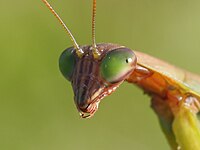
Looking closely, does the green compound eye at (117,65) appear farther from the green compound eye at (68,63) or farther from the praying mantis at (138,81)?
the green compound eye at (68,63)

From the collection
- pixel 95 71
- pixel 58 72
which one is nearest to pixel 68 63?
pixel 95 71

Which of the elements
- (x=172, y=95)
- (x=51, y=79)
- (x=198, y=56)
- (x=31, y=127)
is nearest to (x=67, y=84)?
(x=51, y=79)

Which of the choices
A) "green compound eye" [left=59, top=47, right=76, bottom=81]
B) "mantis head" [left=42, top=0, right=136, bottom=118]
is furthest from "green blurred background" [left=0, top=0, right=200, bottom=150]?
"mantis head" [left=42, top=0, right=136, bottom=118]

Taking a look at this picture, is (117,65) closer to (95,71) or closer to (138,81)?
(95,71)

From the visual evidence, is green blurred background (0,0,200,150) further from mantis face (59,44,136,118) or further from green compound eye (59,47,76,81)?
mantis face (59,44,136,118)

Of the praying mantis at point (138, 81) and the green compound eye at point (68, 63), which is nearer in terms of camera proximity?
the praying mantis at point (138, 81)

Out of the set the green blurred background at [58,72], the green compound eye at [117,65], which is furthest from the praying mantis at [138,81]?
the green blurred background at [58,72]

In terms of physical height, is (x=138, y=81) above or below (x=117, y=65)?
below
